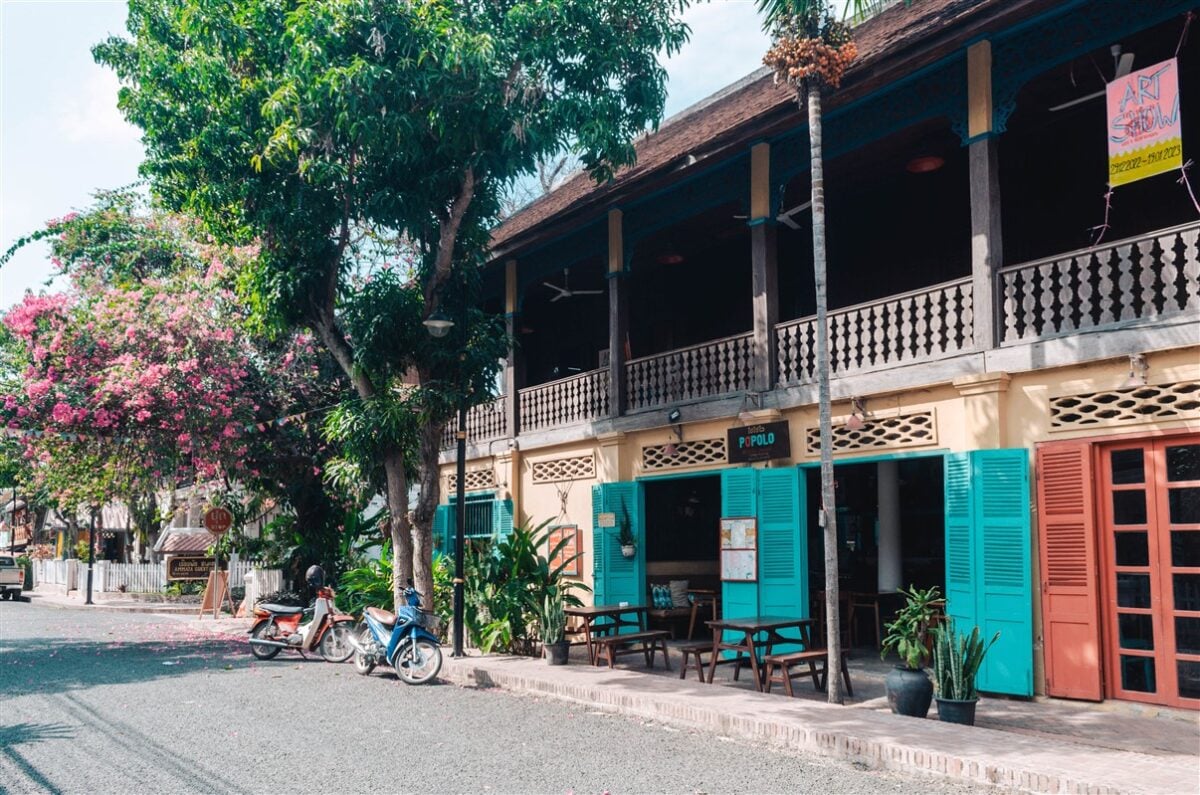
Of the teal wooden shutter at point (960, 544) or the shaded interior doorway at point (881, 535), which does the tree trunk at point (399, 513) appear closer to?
the shaded interior doorway at point (881, 535)

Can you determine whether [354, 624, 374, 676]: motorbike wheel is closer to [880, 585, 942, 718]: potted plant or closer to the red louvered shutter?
[880, 585, 942, 718]: potted plant

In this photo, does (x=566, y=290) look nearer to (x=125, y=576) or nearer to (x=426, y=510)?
(x=426, y=510)

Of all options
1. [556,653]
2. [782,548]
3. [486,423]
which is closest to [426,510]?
[556,653]

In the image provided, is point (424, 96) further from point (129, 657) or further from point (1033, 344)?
point (129, 657)

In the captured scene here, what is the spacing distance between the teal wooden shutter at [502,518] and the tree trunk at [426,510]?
407 centimetres

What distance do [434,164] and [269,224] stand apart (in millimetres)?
2331

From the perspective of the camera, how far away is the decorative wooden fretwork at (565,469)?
16.9 meters

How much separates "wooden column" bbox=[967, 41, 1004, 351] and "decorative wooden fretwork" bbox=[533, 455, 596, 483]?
7.35m

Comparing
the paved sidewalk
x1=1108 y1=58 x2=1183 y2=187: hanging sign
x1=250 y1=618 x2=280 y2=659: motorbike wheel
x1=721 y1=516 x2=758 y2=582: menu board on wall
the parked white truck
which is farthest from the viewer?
the parked white truck

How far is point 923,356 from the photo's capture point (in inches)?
456

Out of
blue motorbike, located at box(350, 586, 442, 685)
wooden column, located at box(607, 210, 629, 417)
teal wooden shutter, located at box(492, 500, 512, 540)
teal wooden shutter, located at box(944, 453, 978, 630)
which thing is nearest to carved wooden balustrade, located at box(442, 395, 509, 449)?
teal wooden shutter, located at box(492, 500, 512, 540)

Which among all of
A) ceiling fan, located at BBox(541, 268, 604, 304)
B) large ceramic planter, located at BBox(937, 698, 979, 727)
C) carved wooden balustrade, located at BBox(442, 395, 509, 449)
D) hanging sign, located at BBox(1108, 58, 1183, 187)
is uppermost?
ceiling fan, located at BBox(541, 268, 604, 304)

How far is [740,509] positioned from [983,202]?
485 centimetres

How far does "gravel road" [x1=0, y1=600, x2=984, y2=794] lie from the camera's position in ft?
23.4
